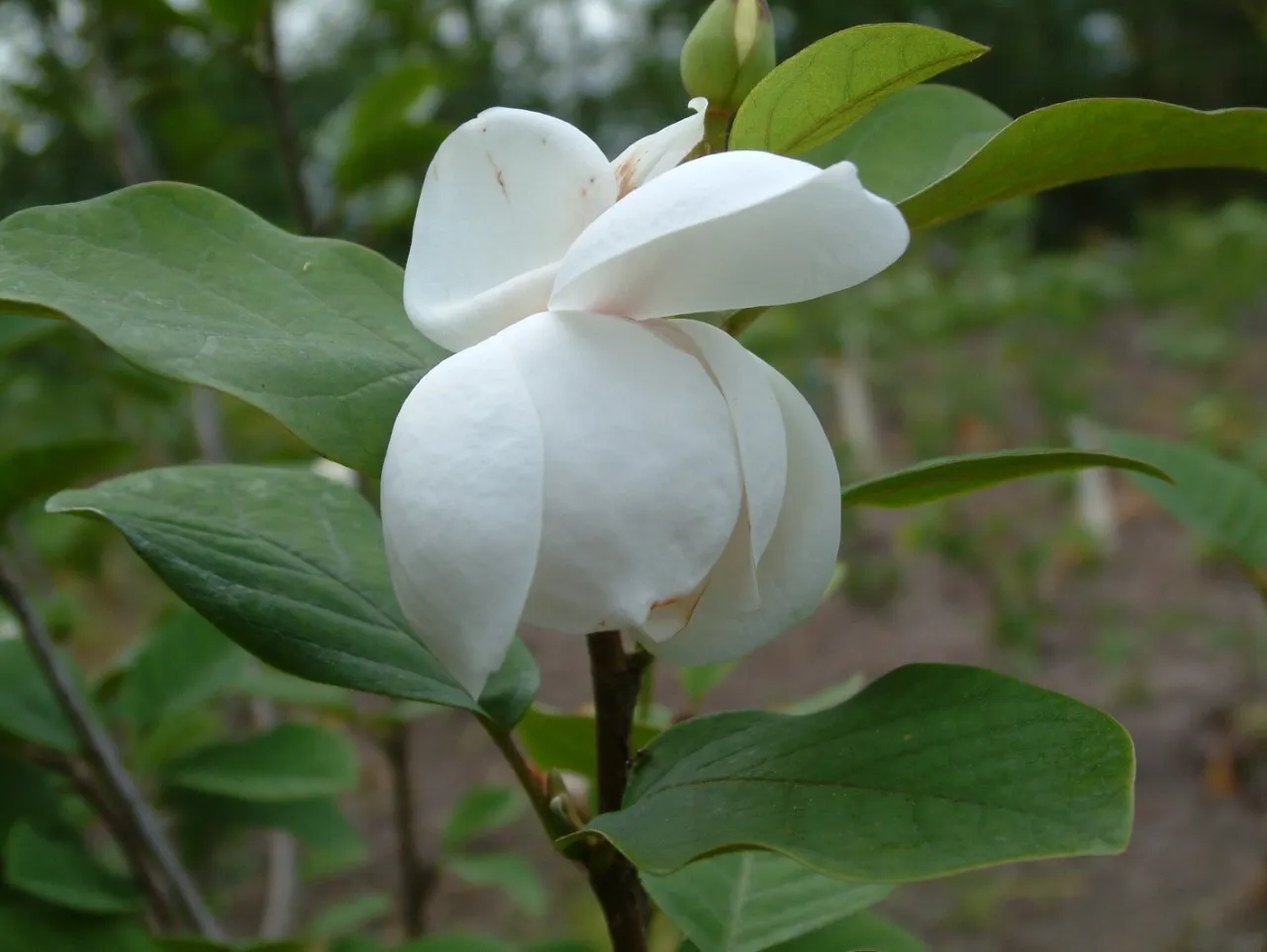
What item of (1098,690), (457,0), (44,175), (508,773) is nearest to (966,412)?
(1098,690)

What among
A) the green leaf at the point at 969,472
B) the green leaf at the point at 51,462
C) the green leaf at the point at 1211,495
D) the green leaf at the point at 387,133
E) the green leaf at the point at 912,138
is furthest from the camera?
the green leaf at the point at 387,133

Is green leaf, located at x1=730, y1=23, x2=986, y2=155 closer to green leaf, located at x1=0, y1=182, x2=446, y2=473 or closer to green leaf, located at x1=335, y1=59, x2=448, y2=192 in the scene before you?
green leaf, located at x1=0, y1=182, x2=446, y2=473

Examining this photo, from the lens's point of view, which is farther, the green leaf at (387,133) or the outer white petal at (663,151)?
the green leaf at (387,133)

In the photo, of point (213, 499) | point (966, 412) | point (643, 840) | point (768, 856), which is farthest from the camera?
point (966, 412)

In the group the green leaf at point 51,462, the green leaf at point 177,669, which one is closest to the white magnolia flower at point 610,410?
the green leaf at point 51,462

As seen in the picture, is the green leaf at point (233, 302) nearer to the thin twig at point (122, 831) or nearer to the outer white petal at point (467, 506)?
the outer white petal at point (467, 506)

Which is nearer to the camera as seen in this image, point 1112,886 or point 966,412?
point 1112,886

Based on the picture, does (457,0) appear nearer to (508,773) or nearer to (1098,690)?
(508,773)
